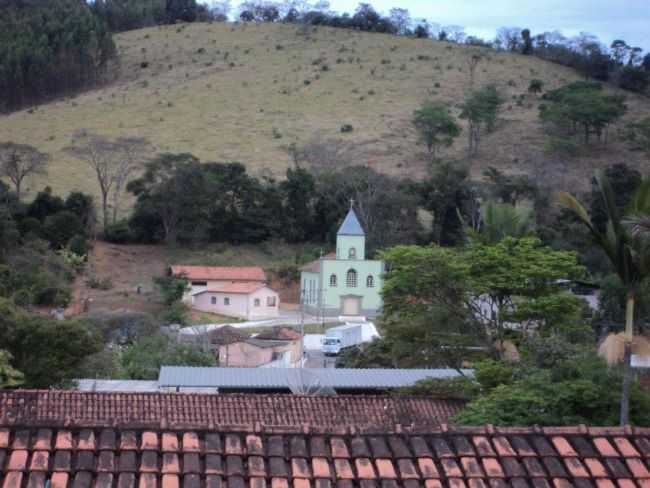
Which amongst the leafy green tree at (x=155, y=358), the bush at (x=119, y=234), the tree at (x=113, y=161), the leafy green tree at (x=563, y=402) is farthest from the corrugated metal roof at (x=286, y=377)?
the tree at (x=113, y=161)

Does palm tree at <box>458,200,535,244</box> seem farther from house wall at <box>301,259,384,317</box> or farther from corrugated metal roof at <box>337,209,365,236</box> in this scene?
house wall at <box>301,259,384,317</box>

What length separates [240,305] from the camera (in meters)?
38.8

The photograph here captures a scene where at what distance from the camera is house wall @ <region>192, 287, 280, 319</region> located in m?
38.7

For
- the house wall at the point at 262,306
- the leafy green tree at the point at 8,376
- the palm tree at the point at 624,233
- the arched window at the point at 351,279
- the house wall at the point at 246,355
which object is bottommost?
the house wall at the point at 262,306

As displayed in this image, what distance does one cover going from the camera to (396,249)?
832 inches

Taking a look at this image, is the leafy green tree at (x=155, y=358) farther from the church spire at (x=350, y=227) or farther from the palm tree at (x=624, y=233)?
the palm tree at (x=624, y=233)

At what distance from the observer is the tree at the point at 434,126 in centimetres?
5894

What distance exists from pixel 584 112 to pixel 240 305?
3043cm

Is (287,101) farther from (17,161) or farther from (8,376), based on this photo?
(8,376)

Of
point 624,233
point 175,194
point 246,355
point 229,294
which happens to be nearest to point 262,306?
point 229,294

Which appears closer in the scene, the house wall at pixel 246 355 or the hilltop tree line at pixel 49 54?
the house wall at pixel 246 355

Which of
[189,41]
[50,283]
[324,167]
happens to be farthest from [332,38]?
[50,283]

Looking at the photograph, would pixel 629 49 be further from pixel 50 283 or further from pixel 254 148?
pixel 50 283

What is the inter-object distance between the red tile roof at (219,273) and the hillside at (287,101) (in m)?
13.5
